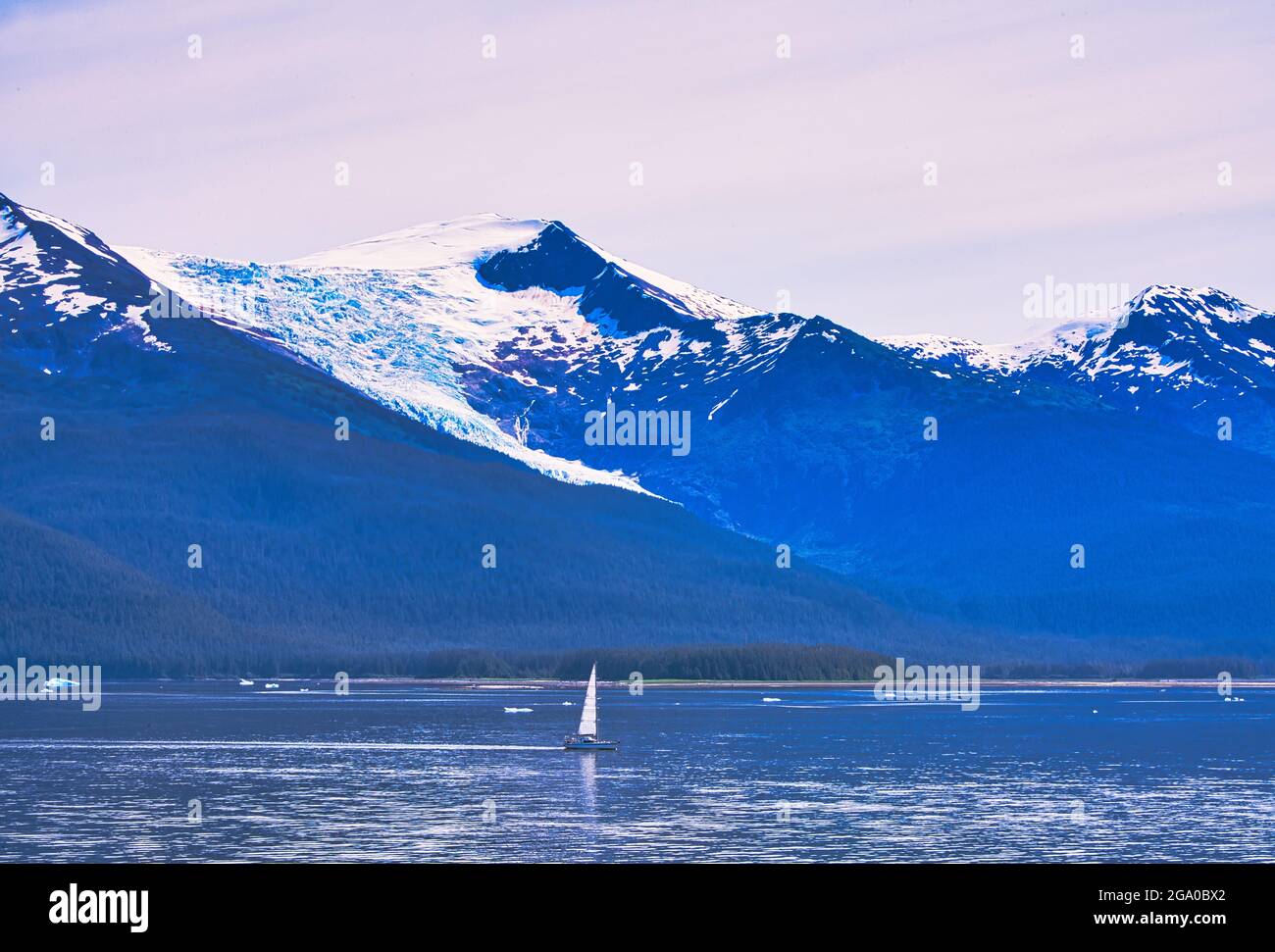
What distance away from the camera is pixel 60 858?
361 feet

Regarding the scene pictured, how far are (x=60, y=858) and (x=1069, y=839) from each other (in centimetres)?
5204

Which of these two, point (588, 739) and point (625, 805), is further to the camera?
point (588, 739)

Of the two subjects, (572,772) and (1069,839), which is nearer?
(1069,839)

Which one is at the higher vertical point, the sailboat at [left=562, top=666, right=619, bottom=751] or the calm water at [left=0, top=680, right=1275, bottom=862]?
the sailboat at [left=562, top=666, right=619, bottom=751]

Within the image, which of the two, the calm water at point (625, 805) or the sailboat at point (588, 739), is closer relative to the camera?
the calm water at point (625, 805)

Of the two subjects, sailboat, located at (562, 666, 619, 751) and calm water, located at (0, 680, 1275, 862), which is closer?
calm water, located at (0, 680, 1275, 862)

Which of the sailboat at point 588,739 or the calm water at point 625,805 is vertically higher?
the sailboat at point 588,739

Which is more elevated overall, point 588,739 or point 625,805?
point 588,739

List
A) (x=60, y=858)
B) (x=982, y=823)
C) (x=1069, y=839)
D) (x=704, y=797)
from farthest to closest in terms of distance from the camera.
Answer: (x=704, y=797)
(x=982, y=823)
(x=1069, y=839)
(x=60, y=858)

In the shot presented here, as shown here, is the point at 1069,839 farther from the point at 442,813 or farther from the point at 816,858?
the point at 442,813
